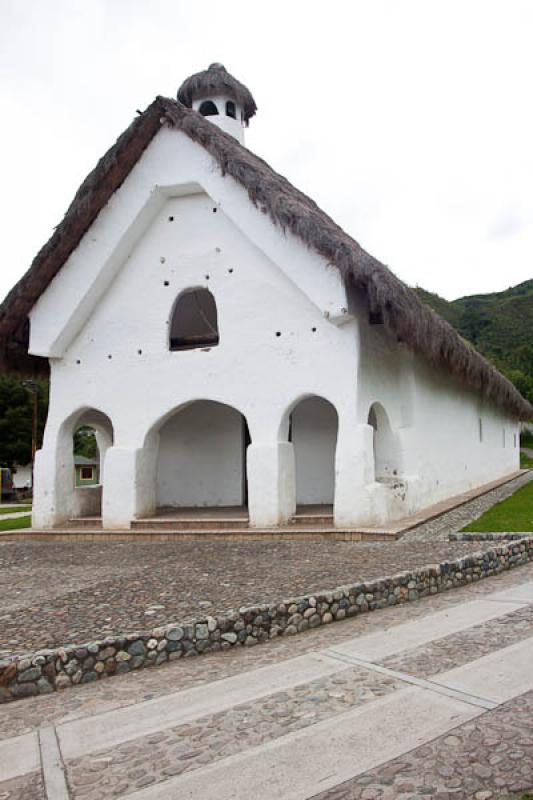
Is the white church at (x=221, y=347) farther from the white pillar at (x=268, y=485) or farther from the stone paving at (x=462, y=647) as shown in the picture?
the stone paving at (x=462, y=647)

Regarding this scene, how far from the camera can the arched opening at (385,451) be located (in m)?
10.2

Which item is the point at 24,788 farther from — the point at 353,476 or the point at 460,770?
the point at 353,476

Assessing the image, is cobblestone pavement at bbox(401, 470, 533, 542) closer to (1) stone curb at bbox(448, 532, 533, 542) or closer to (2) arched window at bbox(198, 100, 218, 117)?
(1) stone curb at bbox(448, 532, 533, 542)

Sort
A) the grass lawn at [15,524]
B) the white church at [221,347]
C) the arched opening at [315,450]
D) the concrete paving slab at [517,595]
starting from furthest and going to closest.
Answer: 1. the grass lawn at [15,524]
2. the arched opening at [315,450]
3. the white church at [221,347]
4. the concrete paving slab at [517,595]

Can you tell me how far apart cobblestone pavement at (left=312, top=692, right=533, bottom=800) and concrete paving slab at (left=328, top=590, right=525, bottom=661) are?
47.5 inches

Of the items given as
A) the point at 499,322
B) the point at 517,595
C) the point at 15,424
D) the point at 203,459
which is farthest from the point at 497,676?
the point at 499,322

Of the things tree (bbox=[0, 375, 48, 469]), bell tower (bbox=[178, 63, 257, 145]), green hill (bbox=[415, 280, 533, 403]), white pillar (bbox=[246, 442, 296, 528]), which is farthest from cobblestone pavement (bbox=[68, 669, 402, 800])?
green hill (bbox=[415, 280, 533, 403])

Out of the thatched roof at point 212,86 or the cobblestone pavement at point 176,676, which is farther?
the thatched roof at point 212,86

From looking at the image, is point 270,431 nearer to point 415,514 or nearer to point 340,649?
point 415,514

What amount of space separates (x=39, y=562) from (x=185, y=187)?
20.1ft

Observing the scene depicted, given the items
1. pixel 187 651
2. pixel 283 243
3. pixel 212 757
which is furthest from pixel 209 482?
pixel 212 757

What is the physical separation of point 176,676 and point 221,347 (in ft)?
20.9

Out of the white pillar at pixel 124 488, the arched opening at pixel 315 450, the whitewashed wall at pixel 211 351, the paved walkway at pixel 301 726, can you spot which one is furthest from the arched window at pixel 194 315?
the paved walkway at pixel 301 726

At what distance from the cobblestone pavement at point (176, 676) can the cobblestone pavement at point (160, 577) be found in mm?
389
